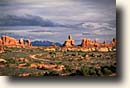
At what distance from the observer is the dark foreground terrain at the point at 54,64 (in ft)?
7.07

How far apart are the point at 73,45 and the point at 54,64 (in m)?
0.21

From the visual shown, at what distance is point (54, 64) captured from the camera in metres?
2.16

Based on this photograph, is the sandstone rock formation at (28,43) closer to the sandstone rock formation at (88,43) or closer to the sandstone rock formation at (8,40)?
the sandstone rock formation at (8,40)

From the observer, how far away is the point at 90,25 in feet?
7.09

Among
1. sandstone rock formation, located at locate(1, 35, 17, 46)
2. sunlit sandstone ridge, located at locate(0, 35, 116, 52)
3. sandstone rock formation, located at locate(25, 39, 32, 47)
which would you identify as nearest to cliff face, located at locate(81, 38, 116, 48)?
sunlit sandstone ridge, located at locate(0, 35, 116, 52)

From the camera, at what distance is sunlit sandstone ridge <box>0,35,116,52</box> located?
7.05ft

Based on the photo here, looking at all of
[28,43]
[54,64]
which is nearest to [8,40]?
[28,43]

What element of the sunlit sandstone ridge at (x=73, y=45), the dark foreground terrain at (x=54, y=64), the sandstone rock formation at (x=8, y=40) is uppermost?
the sandstone rock formation at (x=8, y=40)

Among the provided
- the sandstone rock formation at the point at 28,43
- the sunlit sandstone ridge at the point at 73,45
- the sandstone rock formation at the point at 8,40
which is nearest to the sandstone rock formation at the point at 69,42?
the sunlit sandstone ridge at the point at 73,45

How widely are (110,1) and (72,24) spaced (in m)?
0.35

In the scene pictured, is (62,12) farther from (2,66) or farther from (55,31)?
(2,66)

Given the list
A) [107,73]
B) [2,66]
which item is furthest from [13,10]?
[107,73]

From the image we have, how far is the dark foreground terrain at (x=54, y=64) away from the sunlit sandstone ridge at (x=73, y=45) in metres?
0.03

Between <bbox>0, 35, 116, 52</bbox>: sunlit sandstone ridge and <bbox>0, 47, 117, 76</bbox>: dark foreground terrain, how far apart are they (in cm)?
3
